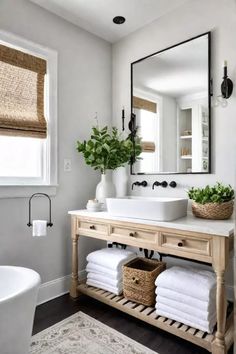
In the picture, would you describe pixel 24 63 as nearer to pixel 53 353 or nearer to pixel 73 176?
pixel 73 176

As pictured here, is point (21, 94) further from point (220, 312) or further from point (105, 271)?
point (220, 312)

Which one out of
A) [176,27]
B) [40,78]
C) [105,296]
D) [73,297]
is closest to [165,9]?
[176,27]

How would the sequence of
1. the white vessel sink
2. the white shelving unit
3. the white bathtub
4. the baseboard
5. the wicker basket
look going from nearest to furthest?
the white bathtub
the white vessel sink
the wicker basket
the white shelving unit
the baseboard

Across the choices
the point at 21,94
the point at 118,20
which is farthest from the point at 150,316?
the point at 118,20

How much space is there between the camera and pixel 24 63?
6.85 feet

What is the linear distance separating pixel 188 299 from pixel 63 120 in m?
1.78

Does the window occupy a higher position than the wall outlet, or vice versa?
the window

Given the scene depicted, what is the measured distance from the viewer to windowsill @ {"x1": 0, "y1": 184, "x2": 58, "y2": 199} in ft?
6.39

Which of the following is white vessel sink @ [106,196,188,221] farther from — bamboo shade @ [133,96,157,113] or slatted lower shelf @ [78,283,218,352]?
bamboo shade @ [133,96,157,113]

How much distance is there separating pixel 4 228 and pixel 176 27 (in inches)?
88.1

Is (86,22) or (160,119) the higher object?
(86,22)

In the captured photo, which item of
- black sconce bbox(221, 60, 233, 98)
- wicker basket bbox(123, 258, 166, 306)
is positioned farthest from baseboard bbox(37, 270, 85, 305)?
black sconce bbox(221, 60, 233, 98)

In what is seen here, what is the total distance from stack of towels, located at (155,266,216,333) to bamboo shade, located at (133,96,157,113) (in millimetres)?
1454

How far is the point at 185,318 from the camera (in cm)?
161
